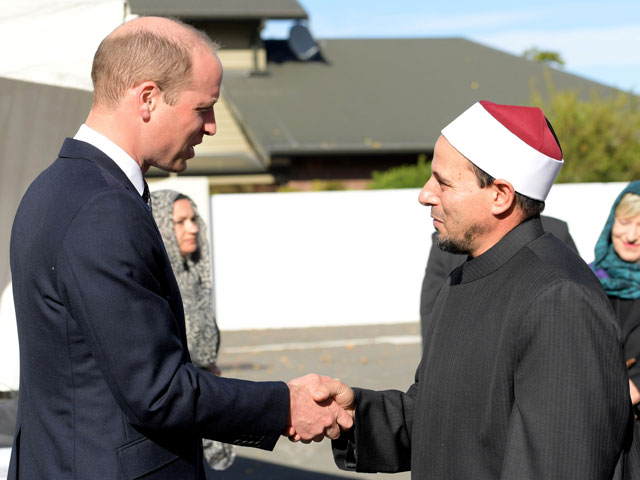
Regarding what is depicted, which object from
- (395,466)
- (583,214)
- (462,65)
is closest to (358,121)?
(462,65)

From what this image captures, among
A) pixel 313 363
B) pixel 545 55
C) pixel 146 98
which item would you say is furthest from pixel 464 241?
pixel 545 55

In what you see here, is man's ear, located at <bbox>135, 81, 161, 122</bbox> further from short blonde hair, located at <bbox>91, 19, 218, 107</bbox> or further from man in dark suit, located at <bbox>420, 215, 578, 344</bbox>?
man in dark suit, located at <bbox>420, 215, 578, 344</bbox>

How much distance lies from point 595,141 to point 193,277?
46.7 feet

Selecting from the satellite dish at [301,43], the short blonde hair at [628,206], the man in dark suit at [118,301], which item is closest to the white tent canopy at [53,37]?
the man in dark suit at [118,301]

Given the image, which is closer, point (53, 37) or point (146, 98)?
point (146, 98)

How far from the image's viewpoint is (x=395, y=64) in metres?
27.1

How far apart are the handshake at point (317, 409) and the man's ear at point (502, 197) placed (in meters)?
0.81

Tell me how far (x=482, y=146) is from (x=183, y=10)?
20.6m

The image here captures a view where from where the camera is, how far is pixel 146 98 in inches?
91.7

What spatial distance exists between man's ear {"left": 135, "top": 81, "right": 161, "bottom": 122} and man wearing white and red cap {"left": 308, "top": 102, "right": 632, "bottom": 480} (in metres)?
0.84

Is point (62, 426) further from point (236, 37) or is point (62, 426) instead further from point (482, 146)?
point (236, 37)

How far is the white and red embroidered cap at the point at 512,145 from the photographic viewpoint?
248 centimetres

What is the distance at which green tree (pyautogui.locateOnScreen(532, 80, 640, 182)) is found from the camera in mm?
17531

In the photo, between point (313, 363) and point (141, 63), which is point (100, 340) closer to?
point (141, 63)
